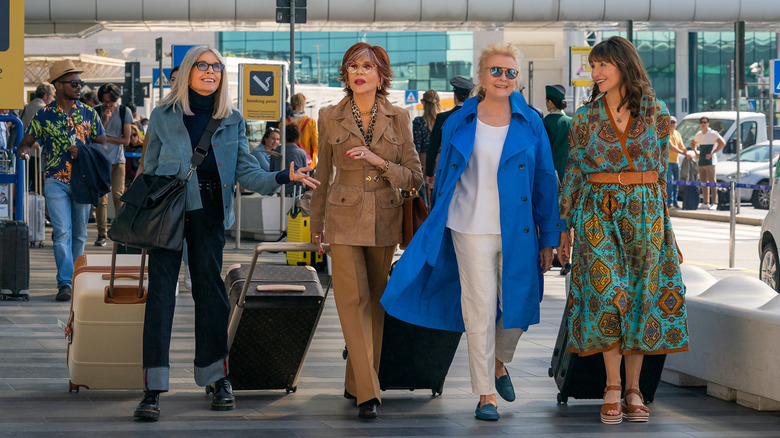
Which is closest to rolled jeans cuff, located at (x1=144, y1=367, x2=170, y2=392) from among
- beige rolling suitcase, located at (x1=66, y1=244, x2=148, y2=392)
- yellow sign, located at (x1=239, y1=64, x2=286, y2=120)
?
beige rolling suitcase, located at (x1=66, y1=244, x2=148, y2=392)

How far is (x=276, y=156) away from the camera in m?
16.3

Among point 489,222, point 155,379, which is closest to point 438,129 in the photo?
point 489,222

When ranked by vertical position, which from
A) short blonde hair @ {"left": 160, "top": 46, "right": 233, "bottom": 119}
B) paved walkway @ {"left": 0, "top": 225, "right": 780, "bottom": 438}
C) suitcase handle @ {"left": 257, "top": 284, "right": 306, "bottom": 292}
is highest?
short blonde hair @ {"left": 160, "top": 46, "right": 233, "bottom": 119}

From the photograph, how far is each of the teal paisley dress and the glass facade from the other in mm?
81424

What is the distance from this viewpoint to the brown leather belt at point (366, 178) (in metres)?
5.91

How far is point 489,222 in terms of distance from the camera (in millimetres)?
5855

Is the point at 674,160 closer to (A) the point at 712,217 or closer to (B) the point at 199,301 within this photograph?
(A) the point at 712,217

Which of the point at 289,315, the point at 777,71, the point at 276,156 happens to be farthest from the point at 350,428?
the point at 777,71

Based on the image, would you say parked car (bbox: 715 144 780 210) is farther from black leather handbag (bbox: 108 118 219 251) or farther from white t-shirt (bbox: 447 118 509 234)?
black leather handbag (bbox: 108 118 219 251)

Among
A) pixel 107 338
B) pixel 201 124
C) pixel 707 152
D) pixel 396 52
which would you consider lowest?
pixel 107 338

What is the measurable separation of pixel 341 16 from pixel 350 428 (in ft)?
49.1

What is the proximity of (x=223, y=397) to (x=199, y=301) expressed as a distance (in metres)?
0.49

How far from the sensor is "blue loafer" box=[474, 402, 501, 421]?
581 cm

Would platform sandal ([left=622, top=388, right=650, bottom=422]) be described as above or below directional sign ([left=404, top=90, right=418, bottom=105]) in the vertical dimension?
below
